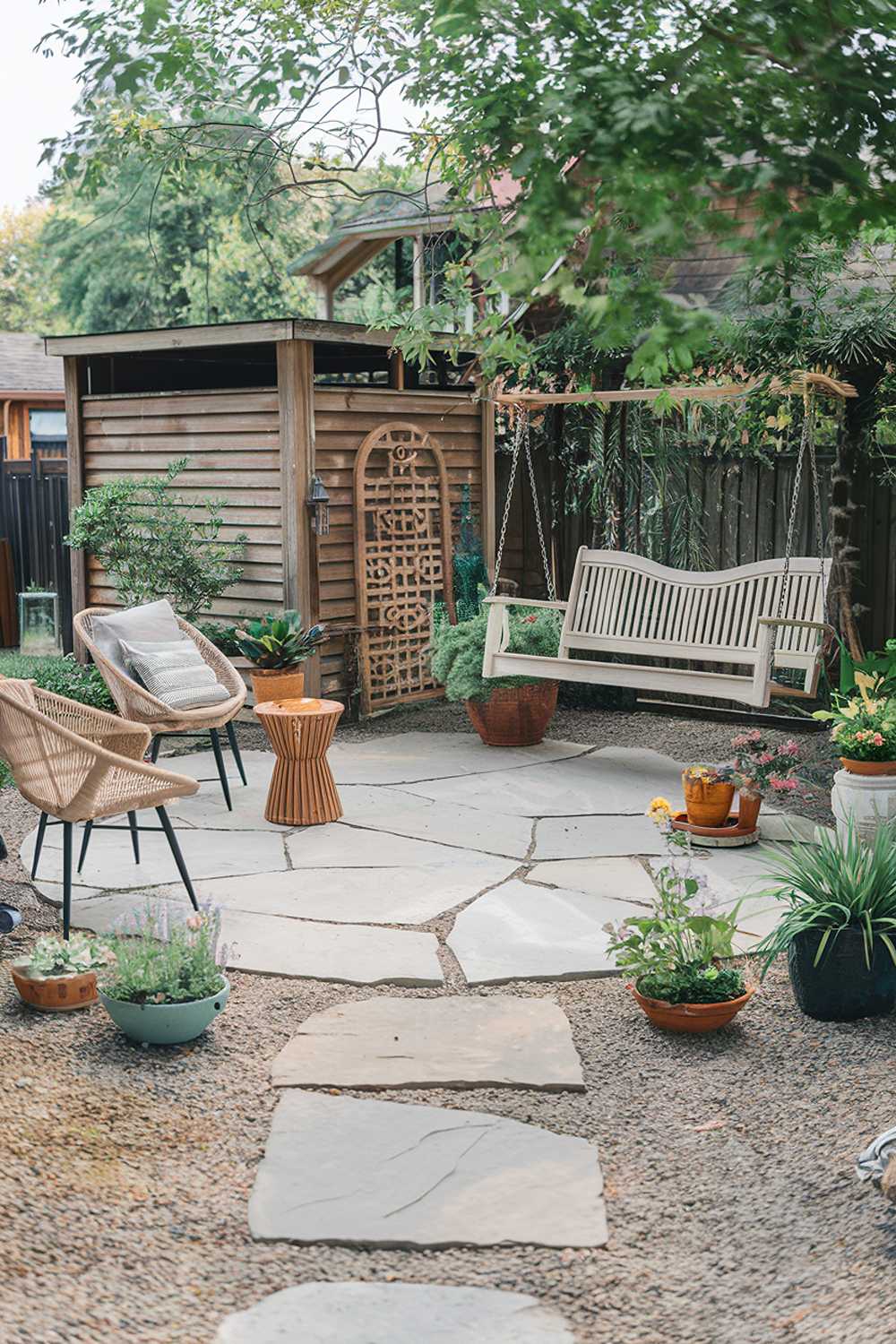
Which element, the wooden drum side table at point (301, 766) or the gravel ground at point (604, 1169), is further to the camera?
the wooden drum side table at point (301, 766)

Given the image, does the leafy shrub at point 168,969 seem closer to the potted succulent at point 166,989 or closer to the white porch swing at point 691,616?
the potted succulent at point 166,989

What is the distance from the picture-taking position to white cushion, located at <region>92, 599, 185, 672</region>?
6.33 meters

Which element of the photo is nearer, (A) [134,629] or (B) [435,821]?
(B) [435,821]

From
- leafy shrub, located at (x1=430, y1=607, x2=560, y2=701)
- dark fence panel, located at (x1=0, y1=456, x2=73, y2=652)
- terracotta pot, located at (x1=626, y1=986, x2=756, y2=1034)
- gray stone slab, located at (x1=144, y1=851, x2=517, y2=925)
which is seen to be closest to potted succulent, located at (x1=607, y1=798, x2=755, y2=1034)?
terracotta pot, located at (x1=626, y1=986, x2=756, y2=1034)

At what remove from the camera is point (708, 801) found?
226 inches

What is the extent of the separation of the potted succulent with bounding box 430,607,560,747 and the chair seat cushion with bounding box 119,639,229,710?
166cm

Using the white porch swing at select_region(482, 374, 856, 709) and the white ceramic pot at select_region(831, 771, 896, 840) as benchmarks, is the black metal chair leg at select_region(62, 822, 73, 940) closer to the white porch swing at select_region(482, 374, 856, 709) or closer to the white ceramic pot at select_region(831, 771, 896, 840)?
the white ceramic pot at select_region(831, 771, 896, 840)

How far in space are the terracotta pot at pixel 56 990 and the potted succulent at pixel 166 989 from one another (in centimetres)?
13

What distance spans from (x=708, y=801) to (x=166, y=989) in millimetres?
2805

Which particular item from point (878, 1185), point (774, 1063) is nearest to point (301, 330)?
point (774, 1063)

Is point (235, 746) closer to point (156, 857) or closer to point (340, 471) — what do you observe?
point (156, 857)

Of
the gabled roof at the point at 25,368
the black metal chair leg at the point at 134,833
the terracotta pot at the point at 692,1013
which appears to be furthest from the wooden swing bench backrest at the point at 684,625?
the gabled roof at the point at 25,368

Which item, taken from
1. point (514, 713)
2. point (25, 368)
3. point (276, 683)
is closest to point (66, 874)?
point (276, 683)

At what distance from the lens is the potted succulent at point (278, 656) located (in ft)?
25.2
